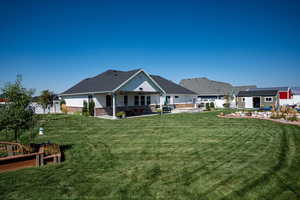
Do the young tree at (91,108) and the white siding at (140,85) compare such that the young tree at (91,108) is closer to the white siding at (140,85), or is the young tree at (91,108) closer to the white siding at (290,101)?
the white siding at (140,85)

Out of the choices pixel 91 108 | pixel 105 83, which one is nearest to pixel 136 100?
pixel 105 83

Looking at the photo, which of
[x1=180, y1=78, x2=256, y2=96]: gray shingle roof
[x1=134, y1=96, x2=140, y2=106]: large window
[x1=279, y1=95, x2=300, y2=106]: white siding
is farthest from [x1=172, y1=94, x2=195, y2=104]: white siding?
[x1=279, y1=95, x2=300, y2=106]: white siding

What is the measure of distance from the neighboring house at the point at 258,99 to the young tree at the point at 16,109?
34946mm

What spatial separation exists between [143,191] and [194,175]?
63.4 inches

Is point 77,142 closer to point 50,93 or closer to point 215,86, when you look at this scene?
point 50,93

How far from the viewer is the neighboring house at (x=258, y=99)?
101ft

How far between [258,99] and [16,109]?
36097 mm

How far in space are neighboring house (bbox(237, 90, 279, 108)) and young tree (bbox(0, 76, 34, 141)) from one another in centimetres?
3495

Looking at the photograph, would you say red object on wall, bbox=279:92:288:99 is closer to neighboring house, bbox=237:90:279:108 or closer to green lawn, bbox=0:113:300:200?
neighboring house, bbox=237:90:279:108

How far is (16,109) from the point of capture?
6312mm

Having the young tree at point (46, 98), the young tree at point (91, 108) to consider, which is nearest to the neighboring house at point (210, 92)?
the young tree at point (91, 108)

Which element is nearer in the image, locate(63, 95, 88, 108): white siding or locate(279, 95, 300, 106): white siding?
locate(63, 95, 88, 108): white siding

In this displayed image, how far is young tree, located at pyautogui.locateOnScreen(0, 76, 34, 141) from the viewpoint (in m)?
6.14

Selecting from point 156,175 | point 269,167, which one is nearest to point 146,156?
point 156,175
